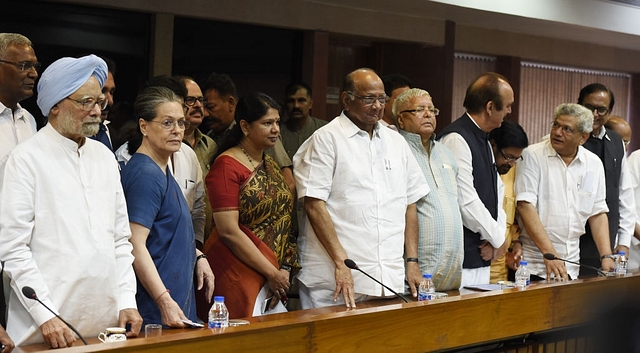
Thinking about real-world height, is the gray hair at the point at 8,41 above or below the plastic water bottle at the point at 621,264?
above

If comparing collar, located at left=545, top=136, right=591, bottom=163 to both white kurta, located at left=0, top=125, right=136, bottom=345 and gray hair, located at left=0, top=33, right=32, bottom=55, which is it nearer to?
white kurta, located at left=0, top=125, right=136, bottom=345

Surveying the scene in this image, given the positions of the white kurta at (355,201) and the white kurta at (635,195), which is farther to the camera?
the white kurta at (635,195)

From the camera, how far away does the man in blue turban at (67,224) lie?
2.85 m

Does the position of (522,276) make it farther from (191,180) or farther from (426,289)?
(191,180)

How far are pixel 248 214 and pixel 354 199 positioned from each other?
479mm

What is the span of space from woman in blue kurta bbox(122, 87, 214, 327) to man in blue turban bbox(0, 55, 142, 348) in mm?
101

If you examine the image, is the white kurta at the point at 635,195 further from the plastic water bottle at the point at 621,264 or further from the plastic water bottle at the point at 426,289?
the plastic water bottle at the point at 426,289

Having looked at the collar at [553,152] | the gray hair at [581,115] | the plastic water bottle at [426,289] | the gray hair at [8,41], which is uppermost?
the gray hair at [8,41]

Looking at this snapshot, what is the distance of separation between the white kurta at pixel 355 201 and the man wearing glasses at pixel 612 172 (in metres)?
1.85

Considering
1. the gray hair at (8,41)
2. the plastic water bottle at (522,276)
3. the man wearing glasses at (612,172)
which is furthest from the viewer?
the man wearing glasses at (612,172)

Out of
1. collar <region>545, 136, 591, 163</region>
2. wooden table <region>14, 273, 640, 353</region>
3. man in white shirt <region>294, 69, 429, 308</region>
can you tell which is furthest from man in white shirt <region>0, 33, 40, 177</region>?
collar <region>545, 136, 591, 163</region>

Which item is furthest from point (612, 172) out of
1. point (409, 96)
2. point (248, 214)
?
point (248, 214)

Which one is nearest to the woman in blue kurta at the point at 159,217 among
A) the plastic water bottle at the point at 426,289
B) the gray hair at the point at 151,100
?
the gray hair at the point at 151,100

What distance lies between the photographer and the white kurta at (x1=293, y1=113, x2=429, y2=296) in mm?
4004
